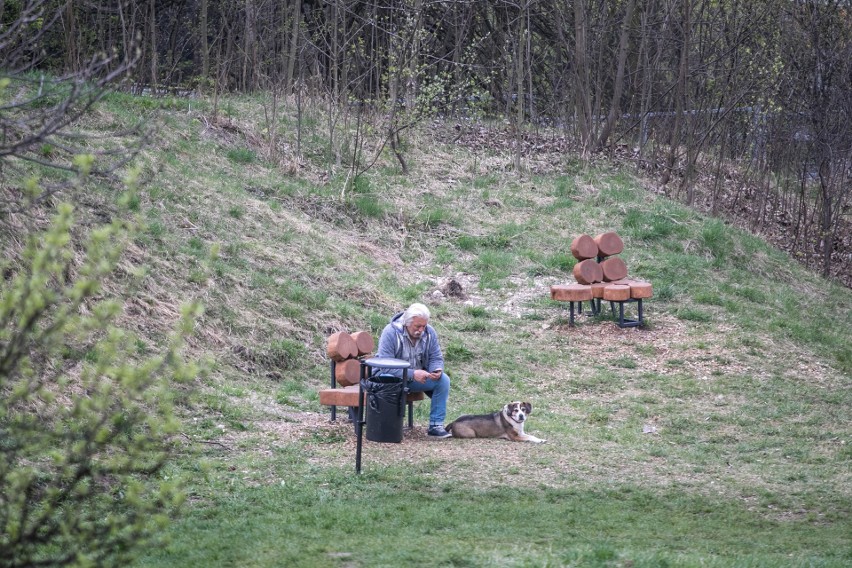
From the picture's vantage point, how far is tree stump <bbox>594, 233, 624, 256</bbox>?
46.8 feet

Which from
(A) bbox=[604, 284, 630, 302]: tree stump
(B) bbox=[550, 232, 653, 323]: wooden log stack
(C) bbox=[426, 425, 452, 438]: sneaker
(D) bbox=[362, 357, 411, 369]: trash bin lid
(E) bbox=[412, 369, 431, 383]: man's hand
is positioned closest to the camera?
(D) bbox=[362, 357, 411, 369]: trash bin lid

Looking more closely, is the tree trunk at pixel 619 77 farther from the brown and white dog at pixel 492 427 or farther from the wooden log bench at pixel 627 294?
the brown and white dog at pixel 492 427

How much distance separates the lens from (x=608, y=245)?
46.9 feet

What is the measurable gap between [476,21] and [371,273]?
11.9 metres

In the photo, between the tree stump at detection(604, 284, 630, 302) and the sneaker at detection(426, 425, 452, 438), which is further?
the tree stump at detection(604, 284, 630, 302)

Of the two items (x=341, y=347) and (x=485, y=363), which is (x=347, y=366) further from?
(x=485, y=363)

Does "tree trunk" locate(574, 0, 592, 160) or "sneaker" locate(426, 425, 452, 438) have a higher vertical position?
"tree trunk" locate(574, 0, 592, 160)

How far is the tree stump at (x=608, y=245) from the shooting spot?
14.3 m

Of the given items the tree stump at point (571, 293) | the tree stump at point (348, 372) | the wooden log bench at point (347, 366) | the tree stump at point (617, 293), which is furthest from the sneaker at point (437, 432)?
the tree stump at point (617, 293)

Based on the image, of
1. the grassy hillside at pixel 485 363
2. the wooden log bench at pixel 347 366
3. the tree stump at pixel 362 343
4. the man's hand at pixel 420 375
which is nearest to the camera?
the grassy hillside at pixel 485 363

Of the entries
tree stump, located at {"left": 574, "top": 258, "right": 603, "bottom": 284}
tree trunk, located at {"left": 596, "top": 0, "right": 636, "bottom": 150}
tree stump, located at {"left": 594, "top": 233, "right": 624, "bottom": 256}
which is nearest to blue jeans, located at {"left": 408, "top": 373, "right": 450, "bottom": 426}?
tree stump, located at {"left": 574, "top": 258, "right": 603, "bottom": 284}

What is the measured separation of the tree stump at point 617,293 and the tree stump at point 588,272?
0.36 m

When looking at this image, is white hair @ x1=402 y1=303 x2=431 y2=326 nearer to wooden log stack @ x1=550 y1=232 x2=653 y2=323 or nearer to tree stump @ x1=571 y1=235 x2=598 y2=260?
wooden log stack @ x1=550 y1=232 x2=653 y2=323

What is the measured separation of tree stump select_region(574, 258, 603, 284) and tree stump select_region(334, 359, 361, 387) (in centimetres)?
531
